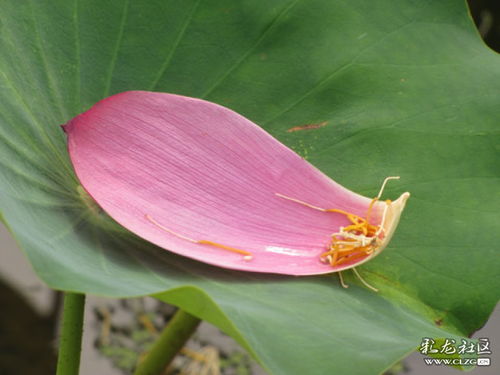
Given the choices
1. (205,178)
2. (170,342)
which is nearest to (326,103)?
(205,178)

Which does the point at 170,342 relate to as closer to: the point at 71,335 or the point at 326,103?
the point at 71,335

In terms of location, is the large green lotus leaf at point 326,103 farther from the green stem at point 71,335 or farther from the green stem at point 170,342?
the green stem at point 170,342

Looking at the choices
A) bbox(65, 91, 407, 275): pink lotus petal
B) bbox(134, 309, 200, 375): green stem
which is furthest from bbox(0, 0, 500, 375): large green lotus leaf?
bbox(134, 309, 200, 375): green stem

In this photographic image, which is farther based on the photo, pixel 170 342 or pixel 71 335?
pixel 170 342

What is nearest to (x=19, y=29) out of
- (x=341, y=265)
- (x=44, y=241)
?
(x=44, y=241)

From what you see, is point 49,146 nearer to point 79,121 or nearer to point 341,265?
point 79,121

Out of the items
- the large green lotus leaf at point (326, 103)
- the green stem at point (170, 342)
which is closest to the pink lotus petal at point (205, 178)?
the large green lotus leaf at point (326, 103)
